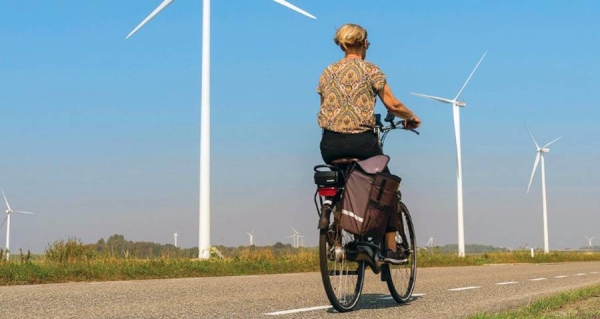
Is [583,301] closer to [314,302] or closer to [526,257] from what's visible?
[314,302]

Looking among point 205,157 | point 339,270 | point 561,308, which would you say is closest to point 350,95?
point 339,270

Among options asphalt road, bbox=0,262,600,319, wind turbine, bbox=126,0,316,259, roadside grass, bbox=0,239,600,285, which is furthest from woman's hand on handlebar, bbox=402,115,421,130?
wind turbine, bbox=126,0,316,259

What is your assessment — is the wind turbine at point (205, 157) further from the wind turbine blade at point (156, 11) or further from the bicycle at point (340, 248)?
the bicycle at point (340, 248)

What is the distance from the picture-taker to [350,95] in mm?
7484

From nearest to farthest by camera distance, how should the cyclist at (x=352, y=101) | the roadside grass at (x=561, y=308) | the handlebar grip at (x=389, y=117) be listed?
the roadside grass at (x=561, y=308) < the cyclist at (x=352, y=101) < the handlebar grip at (x=389, y=117)

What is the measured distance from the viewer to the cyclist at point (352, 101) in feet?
24.2

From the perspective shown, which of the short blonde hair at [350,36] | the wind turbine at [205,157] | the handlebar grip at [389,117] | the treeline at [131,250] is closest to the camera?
the short blonde hair at [350,36]

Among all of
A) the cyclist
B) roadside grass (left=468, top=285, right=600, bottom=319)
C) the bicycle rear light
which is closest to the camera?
roadside grass (left=468, top=285, right=600, bottom=319)

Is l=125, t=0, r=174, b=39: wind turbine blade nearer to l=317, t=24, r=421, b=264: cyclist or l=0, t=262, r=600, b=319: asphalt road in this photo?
l=0, t=262, r=600, b=319: asphalt road

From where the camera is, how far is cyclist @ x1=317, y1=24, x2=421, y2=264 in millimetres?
7379

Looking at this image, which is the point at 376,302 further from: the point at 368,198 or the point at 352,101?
the point at 352,101

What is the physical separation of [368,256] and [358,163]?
31.5 inches

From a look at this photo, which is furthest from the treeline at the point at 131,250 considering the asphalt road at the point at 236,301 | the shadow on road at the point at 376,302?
the shadow on road at the point at 376,302

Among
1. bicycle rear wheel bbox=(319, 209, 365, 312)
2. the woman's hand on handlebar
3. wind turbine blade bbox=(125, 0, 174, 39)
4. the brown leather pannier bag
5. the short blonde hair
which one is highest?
wind turbine blade bbox=(125, 0, 174, 39)
